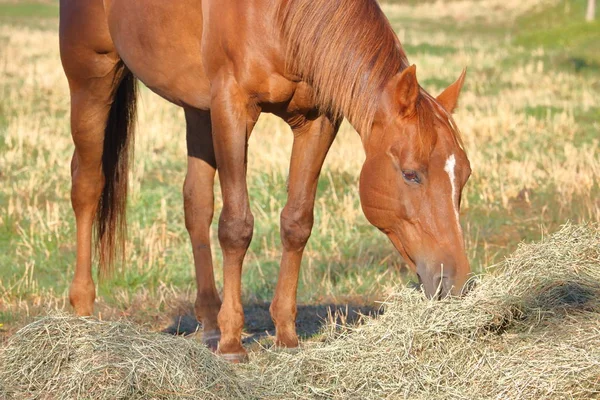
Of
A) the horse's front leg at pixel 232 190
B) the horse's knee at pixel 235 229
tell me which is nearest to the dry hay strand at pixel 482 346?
the horse's front leg at pixel 232 190

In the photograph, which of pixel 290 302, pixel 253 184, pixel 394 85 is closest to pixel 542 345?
pixel 394 85

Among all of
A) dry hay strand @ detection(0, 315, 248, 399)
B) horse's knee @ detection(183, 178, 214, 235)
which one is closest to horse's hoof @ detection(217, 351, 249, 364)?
dry hay strand @ detection(0, 315, 248, 399)

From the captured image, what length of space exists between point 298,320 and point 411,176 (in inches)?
75.2

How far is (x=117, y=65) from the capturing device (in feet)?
20.2

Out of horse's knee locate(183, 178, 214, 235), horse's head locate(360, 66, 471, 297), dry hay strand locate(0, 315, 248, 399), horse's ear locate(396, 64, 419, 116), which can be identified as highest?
horse's ear locate(396, 64, 419, 116)

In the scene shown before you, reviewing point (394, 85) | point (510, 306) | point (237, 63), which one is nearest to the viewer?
point (510, 306)

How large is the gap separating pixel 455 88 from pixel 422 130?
1.48 ft

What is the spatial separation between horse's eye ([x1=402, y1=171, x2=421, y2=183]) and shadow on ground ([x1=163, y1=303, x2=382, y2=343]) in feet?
5.02

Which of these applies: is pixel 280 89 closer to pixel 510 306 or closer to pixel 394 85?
pixel 394 85

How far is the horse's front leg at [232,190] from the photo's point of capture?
4.82 m

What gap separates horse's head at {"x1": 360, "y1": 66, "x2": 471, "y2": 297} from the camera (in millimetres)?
4180

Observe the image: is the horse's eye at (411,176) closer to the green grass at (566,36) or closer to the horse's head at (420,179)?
the horse's head at (420,179)

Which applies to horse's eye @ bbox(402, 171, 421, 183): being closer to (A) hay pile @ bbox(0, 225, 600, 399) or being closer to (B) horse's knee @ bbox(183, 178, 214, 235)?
(A) hay pile @ bbox(0, 225, 600, 399)

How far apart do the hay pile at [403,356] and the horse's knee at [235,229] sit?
0.87 m
